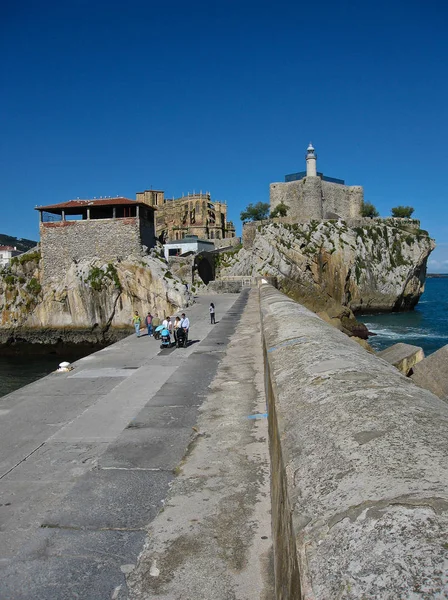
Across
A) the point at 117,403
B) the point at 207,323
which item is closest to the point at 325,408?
the point at 117,403

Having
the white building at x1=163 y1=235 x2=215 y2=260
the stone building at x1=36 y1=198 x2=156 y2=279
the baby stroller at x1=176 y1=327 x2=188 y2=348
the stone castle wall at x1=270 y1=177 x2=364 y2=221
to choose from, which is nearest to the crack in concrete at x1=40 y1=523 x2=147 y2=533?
the baby stroller at x1=176 y1=327 x2=188 y2=348

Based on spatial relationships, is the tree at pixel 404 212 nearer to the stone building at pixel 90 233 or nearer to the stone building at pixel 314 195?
the stone building at pixel 314 195

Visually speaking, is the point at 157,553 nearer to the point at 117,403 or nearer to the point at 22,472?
the point at 22,472

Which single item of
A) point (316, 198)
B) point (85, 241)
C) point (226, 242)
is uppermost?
point (316, 198)

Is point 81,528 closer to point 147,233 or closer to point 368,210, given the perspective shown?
point 147,233

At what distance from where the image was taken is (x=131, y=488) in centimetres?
300

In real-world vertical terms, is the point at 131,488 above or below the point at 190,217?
below

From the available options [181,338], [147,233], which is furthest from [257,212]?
[181,338]

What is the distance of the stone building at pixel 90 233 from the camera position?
36.3m

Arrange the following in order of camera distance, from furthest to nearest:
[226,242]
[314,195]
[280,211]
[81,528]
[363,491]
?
[226,242]
[280,211]
[314,195]
[81,528]
[363,491]

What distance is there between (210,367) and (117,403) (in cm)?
219

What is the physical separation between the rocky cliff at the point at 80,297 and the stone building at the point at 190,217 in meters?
35.3

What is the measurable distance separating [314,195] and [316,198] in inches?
16.3

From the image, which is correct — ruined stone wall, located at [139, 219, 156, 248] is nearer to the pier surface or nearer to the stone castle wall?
the stone castle wall
